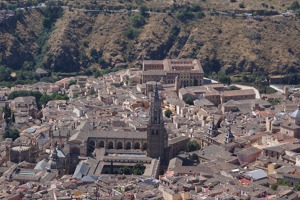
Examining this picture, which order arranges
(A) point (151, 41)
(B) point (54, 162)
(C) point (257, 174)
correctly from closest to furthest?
(C) point (257, 174) < (B) point (54, 162) < (A) point (151, 41)

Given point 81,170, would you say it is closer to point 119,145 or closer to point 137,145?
point 119,145

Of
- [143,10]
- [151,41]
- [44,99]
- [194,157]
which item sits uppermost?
[143,10]

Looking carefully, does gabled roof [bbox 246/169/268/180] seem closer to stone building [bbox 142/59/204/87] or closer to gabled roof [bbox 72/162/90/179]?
gabled roof [bbox 72/162/90/179]

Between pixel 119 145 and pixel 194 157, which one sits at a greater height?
pixel 119 145

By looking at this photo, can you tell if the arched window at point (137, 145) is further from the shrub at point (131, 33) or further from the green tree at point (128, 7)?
the green tree at point (128, 7)

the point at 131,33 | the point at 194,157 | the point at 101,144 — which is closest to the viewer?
the point at 194,157

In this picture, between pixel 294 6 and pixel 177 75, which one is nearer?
pixel 177 75

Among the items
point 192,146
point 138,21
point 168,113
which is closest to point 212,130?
point 192,146

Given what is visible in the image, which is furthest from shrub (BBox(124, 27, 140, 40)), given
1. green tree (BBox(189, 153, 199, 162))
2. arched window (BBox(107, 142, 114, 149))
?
green tree (BBox(189, 153, 199, 162))
